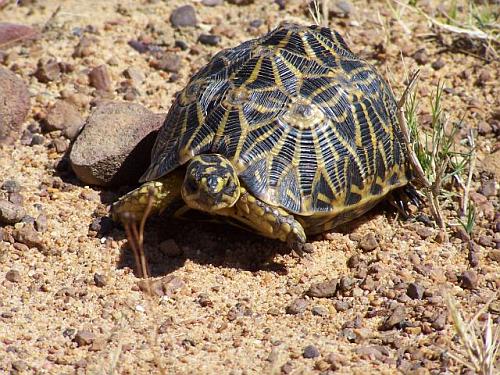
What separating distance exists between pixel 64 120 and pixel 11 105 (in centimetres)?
41

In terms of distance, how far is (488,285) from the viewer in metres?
5.52

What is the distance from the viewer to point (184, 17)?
8.05m

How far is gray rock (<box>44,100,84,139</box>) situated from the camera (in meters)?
6.78

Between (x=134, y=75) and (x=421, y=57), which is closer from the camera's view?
(x=134, y=75)

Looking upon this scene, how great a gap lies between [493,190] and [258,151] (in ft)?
6.66

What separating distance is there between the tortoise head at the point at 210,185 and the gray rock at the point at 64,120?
68.4 inches

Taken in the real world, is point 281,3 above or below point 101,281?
above

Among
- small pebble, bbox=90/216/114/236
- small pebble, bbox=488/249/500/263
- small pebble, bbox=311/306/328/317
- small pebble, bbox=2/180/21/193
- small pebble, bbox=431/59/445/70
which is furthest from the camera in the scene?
small pebble, bbox=431/59/445/70

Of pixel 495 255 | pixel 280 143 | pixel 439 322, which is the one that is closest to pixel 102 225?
pixel 280 143

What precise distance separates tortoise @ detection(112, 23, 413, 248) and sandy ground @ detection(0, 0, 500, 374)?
0.94 feet

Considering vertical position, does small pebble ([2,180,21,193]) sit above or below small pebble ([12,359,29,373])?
below

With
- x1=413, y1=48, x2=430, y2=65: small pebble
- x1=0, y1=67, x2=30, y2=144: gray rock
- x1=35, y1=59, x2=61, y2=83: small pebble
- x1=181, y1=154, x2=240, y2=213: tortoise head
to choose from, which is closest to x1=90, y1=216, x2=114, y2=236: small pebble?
x1=181, y1=154, x2=240, y2=213: tortoise head

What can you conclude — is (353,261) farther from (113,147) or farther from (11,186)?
(11,186)

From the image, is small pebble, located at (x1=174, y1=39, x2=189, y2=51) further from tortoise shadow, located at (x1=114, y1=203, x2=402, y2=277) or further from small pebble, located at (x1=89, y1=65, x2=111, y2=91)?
tortoise shadow, located at (x1=114, y1=203, x2=402, y2=277)
